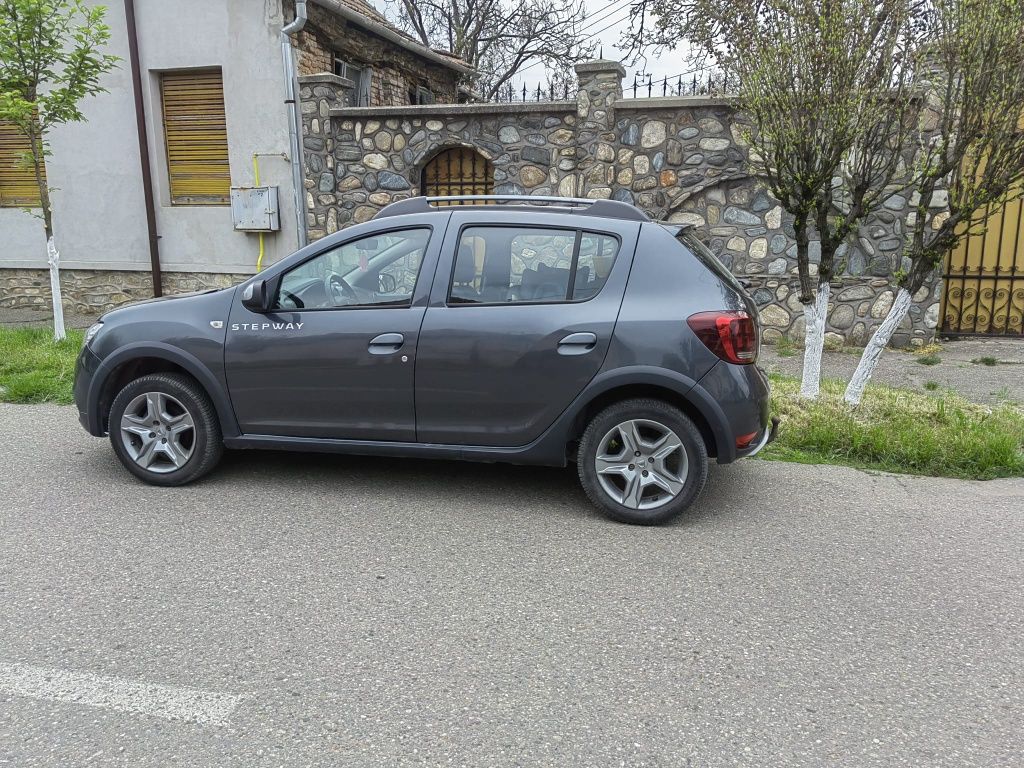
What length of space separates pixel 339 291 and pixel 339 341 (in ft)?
1.10

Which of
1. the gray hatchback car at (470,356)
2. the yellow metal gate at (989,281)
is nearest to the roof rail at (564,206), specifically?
the gray hatchback car at (470,356)

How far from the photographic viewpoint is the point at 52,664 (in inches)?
120

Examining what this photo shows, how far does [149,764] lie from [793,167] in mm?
5860

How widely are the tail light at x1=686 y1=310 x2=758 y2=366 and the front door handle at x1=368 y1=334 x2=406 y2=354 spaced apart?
5.30ft

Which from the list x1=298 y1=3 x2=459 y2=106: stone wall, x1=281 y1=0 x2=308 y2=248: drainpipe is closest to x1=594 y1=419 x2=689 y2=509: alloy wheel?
x1=281 y1=0 x2=308 y2=248: drainpipe

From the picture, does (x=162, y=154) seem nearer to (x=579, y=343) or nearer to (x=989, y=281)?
(x=579, y=343)

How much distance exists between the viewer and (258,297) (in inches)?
189

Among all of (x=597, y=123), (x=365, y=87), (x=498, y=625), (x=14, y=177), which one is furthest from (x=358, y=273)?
(x=14, y=177)

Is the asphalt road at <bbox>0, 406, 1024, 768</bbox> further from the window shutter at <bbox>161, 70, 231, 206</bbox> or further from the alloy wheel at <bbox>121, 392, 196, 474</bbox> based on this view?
the window shutter at <bbox>161, 70, 231, 206</bbox>

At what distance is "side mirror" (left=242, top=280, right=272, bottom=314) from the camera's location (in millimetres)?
4793

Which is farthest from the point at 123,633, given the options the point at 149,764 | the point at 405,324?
the point at 405,324

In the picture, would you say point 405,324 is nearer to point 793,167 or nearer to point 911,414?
point 793,167

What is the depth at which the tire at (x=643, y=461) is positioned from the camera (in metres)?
4.45

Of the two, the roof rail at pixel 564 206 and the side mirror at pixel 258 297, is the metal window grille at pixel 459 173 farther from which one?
the side mirror at pixel 258 297
